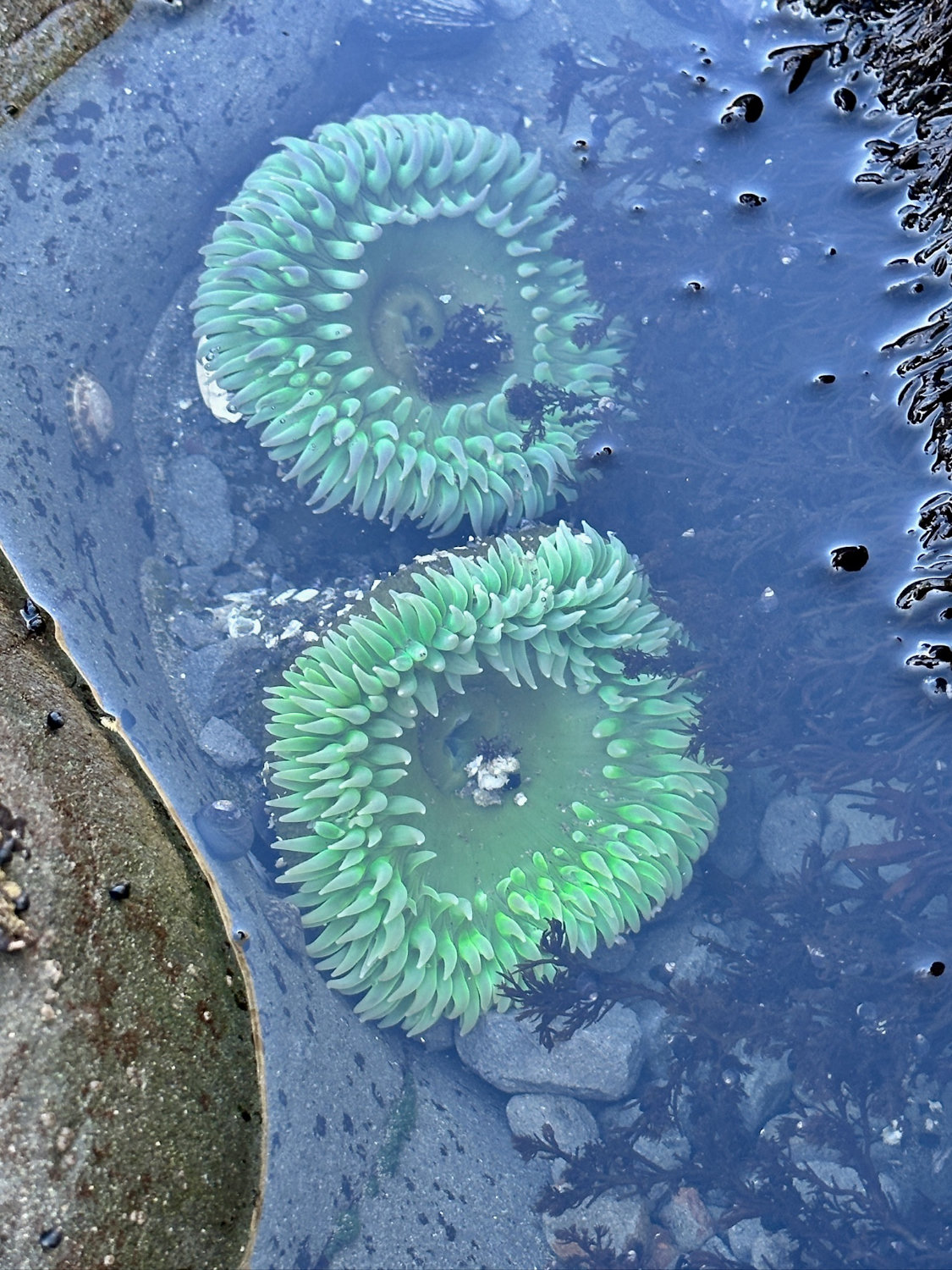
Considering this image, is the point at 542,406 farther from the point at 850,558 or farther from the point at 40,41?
the point at 40,41

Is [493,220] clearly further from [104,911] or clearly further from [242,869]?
[104,911]

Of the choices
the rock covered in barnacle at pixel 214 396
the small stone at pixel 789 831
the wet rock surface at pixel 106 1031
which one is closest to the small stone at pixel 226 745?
the wet rock surface at pixel 106 1031

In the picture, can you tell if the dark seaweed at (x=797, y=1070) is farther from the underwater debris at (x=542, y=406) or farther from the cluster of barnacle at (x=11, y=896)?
the underwater debris at (x=542, y=406)

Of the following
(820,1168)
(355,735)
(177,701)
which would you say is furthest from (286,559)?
(820,1168)

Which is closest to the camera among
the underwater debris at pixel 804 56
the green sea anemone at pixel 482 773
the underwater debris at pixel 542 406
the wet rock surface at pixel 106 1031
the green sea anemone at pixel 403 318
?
the wet rock surface at pixel 106 1031

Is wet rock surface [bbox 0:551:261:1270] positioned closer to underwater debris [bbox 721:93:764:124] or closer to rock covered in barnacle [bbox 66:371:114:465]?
rock covered in barnacle [bbox 66:371:114:465]
